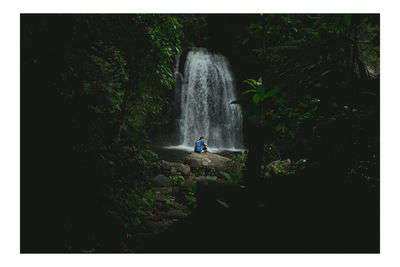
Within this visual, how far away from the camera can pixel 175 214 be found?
4.54m

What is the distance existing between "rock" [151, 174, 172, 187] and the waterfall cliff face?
8.21 metres

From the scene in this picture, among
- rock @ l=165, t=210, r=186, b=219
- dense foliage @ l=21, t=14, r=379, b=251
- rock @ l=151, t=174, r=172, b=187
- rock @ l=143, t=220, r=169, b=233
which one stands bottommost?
rock @ l=165, t=210, r=186, b=219

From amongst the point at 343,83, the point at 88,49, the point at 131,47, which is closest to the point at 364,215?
the point at 343,83

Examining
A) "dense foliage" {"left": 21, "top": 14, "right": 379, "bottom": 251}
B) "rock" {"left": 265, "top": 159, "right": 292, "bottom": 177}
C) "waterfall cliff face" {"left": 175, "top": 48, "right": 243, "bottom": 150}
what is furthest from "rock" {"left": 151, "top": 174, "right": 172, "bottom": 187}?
"waterfall cliff face" {"left": 175, "top": 48, "right": 243, "bottom": 150}

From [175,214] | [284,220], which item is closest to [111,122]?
[284,220]

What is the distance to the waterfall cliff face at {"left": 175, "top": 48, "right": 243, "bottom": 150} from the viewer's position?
15.4 m

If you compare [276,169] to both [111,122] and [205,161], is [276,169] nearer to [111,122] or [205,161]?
[205,161]

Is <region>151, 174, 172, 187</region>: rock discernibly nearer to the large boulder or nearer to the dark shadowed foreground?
the large boulder

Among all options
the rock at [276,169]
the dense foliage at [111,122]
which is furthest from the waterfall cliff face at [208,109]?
the dense foliage at [111,122]

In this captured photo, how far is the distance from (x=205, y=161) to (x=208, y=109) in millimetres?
7190

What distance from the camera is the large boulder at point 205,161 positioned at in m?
8.66

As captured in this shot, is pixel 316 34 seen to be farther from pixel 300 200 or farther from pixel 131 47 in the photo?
pixel 131 47

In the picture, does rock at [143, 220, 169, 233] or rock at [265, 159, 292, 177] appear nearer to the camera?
rock at [265, 159, 292, 177]

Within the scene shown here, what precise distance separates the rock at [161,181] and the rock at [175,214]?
1.94 metres
